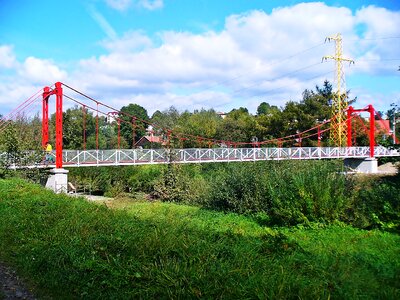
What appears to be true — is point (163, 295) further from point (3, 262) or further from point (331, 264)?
point (3, 262)

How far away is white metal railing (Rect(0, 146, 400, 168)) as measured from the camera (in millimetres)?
23047

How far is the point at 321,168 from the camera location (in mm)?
9922

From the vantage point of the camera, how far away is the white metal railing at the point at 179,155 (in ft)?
75.6

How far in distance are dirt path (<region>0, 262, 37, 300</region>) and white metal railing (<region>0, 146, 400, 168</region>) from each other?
12.4 metres

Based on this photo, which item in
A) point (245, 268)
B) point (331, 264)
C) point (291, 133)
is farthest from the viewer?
point (291, 133)

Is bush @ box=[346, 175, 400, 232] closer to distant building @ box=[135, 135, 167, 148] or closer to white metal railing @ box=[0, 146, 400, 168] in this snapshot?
white metal railing @ box=[0, 146, 400, 168]

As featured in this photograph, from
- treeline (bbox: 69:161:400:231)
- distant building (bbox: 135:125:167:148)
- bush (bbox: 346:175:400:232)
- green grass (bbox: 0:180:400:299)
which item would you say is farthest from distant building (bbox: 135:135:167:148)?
green grass (bbox: 0:180:400:299)

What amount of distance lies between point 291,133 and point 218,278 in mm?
42199

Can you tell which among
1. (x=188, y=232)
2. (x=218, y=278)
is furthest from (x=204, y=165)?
(x=218, y=278)

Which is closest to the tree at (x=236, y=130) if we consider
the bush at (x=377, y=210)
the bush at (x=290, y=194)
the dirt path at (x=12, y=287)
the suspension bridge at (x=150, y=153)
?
the suspension bridge at (x=150, y=153)

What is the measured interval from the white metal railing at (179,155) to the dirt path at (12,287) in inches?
490

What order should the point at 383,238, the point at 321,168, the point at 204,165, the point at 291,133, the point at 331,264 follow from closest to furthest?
the point at 331,264
the point at 383,238
the point at 321,168
the point at 204,165
the point at 291,133

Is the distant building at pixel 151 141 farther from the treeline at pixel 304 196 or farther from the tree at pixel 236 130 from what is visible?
the treeline at pixel 304 196

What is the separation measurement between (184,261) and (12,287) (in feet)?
8.37
